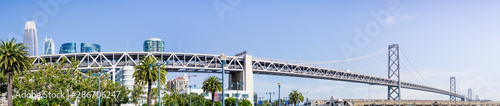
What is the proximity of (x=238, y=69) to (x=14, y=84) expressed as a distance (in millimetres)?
96192

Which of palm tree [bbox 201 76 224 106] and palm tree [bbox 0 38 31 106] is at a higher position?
palm tree [bbox 0 38 31 106]

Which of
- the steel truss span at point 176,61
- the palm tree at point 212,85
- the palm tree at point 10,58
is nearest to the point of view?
the palm tree at point 10,58

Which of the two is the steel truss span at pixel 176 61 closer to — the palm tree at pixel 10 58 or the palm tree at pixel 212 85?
the palm tree at pixel 212 85

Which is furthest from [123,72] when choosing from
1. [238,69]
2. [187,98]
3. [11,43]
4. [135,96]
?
[11,43]

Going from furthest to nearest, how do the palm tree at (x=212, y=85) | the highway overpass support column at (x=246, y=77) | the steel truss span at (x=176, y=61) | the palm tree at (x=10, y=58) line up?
the highway overpass support column at (x=246, y=77), the steel truss span at (x=176, y=61), the palm tree at (x=212, y=85), the palm tree at (x=10, y=58)

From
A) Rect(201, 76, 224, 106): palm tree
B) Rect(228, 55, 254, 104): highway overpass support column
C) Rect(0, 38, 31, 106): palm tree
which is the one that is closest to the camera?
Rect(0, 38, 31, 106): palm tree

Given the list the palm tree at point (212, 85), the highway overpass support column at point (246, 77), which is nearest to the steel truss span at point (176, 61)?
the highway overpass support column at point (246, 77)

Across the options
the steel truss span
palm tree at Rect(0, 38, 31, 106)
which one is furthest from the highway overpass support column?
palm tree at Rect(0, 38, 31, 106)

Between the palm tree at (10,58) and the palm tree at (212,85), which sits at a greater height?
the palm tree at (10,58)

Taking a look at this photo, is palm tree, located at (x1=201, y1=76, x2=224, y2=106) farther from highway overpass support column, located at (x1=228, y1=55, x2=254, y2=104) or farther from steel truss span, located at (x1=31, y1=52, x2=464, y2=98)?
highway overpass support column, located at (x1=228, y1=55, x2=254, y2=104)

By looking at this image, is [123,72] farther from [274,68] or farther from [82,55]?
[274,68]

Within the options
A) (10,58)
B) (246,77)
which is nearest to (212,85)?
(10,58)

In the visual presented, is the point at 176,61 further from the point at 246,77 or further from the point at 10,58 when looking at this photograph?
the point at 10,58

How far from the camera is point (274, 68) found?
7569 inches
